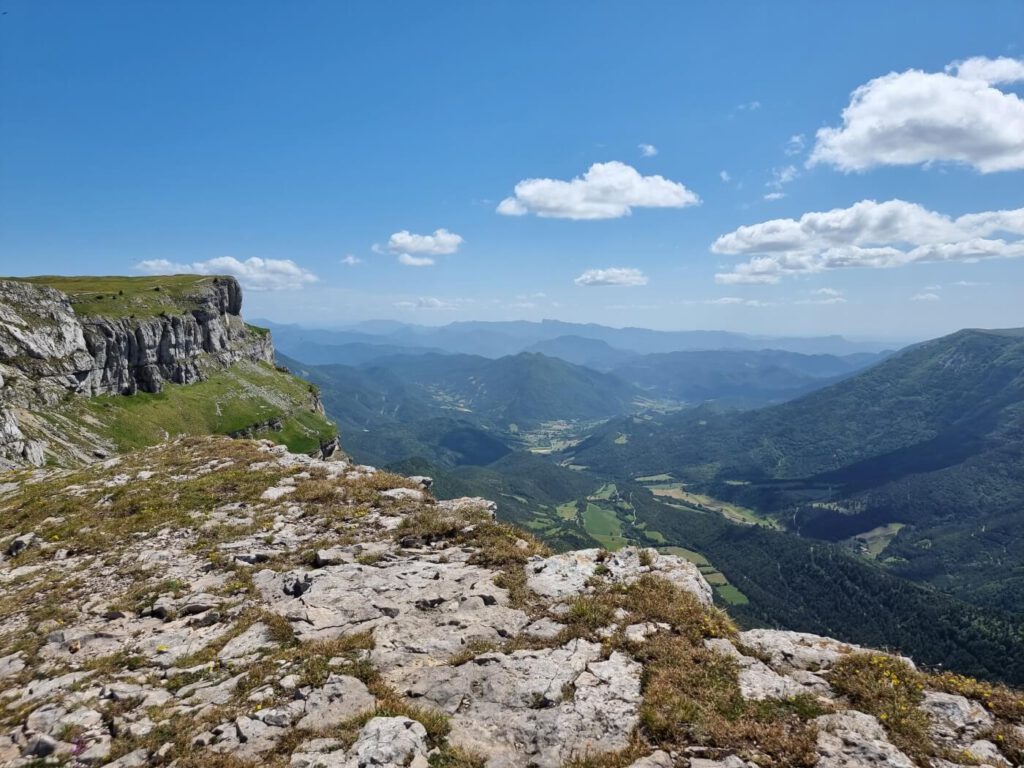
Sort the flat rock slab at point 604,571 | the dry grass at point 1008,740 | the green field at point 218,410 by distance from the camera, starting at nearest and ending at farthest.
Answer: the dry grass at point 1008,740
the flat rock slab at point 604,571
the green field at point 218,410

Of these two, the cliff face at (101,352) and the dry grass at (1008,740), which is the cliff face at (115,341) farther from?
the dry grass at (1008,740)

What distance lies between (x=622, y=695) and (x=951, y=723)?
22.0 feet

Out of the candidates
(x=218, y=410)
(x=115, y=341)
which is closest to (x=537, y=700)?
(x=115, y=341)

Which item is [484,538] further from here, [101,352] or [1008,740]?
[101,352]

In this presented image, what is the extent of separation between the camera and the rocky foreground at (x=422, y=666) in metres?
9.75

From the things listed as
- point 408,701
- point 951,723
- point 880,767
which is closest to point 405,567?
point 408,701

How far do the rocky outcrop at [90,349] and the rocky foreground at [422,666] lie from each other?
4628cm

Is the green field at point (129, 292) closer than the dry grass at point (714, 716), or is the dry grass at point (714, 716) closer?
the dry grass at point (714, 716)

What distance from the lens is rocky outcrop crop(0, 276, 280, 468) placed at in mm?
69688

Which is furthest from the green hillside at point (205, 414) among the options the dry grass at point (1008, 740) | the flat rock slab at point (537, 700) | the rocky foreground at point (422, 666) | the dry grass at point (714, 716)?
the dry grass at point (1008, 740)

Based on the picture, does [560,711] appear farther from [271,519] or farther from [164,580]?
[271,519]

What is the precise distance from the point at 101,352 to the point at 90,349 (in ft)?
6.17

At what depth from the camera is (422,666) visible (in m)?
12.8

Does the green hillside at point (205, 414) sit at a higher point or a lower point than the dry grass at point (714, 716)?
lower
